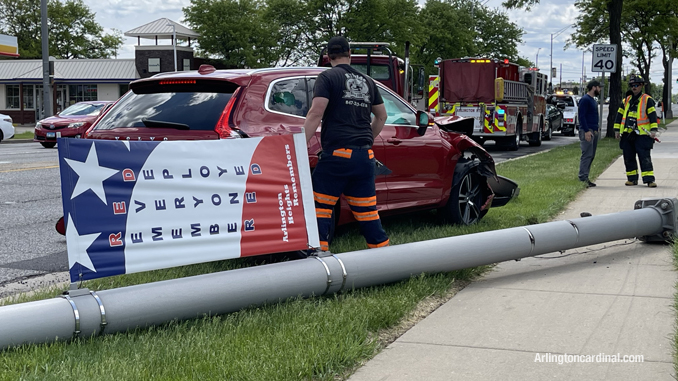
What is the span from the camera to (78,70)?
55125 millimetres

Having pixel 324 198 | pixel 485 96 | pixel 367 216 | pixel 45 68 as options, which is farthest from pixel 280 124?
pixel 45 68

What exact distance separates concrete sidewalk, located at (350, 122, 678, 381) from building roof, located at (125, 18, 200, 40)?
54193mm

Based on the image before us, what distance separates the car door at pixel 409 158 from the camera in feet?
25.0

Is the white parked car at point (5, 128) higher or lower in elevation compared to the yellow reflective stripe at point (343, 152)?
lower

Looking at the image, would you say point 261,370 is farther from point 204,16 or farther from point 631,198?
point 204,16

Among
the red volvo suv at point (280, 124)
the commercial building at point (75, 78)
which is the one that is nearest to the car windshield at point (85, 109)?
the red volvo suv at point (280, 124)

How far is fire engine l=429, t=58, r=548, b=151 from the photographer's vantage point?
2378cm

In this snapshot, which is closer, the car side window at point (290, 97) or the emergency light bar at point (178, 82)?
the emergency light bar at point (178, 82)

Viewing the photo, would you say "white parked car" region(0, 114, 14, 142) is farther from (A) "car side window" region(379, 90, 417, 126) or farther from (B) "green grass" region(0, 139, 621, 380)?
(B) "green grass" region(0, 139, 621, 380)

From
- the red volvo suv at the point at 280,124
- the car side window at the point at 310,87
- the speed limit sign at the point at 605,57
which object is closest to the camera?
the red volvo suv at the point at 280,124

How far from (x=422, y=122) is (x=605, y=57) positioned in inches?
509

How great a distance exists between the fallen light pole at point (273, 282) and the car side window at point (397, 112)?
1.79m

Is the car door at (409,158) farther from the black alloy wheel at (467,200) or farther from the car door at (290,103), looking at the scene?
the car door at (290,103)

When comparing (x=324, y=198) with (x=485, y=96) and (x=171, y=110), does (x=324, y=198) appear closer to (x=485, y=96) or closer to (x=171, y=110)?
(x=171, y=110)
